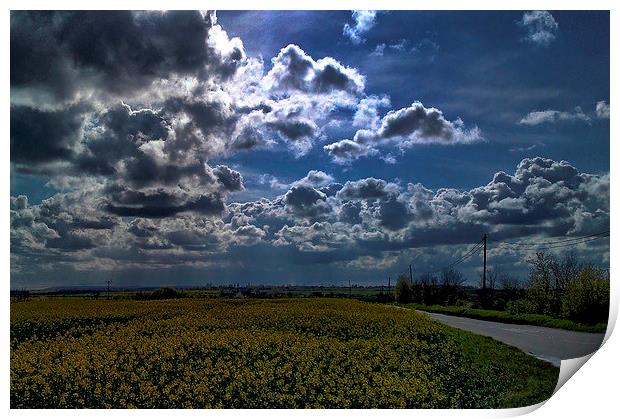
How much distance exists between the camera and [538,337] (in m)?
8.83

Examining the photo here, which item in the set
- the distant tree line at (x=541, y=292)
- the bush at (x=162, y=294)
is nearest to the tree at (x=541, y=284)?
the distant tree line at (x=541, y=292)

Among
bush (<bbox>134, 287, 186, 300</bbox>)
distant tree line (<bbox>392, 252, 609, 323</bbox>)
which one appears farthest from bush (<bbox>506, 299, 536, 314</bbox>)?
bush (<bbox>134, 287, 186, 300</bbox>)

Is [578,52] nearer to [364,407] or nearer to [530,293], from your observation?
[530,293]

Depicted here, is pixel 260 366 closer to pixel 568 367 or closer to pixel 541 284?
pixel 568 367

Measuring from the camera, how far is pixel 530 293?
32.8 feet

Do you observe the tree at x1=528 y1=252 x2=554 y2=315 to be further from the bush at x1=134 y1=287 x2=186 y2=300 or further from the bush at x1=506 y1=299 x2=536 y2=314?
the bush at x1=134 y1=287 x2=186 y2=300

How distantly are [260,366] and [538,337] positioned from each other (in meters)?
4.09

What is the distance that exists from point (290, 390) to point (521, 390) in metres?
2.69

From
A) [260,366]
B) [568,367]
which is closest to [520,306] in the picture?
[568,367]

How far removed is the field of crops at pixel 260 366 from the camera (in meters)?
7.12

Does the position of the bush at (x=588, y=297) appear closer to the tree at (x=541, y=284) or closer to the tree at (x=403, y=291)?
the tree at (x=541, y=284)

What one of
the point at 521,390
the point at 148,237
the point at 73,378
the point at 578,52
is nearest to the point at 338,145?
the point at 148,237

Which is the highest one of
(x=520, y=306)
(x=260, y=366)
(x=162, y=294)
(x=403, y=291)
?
(x=403, y=291)
